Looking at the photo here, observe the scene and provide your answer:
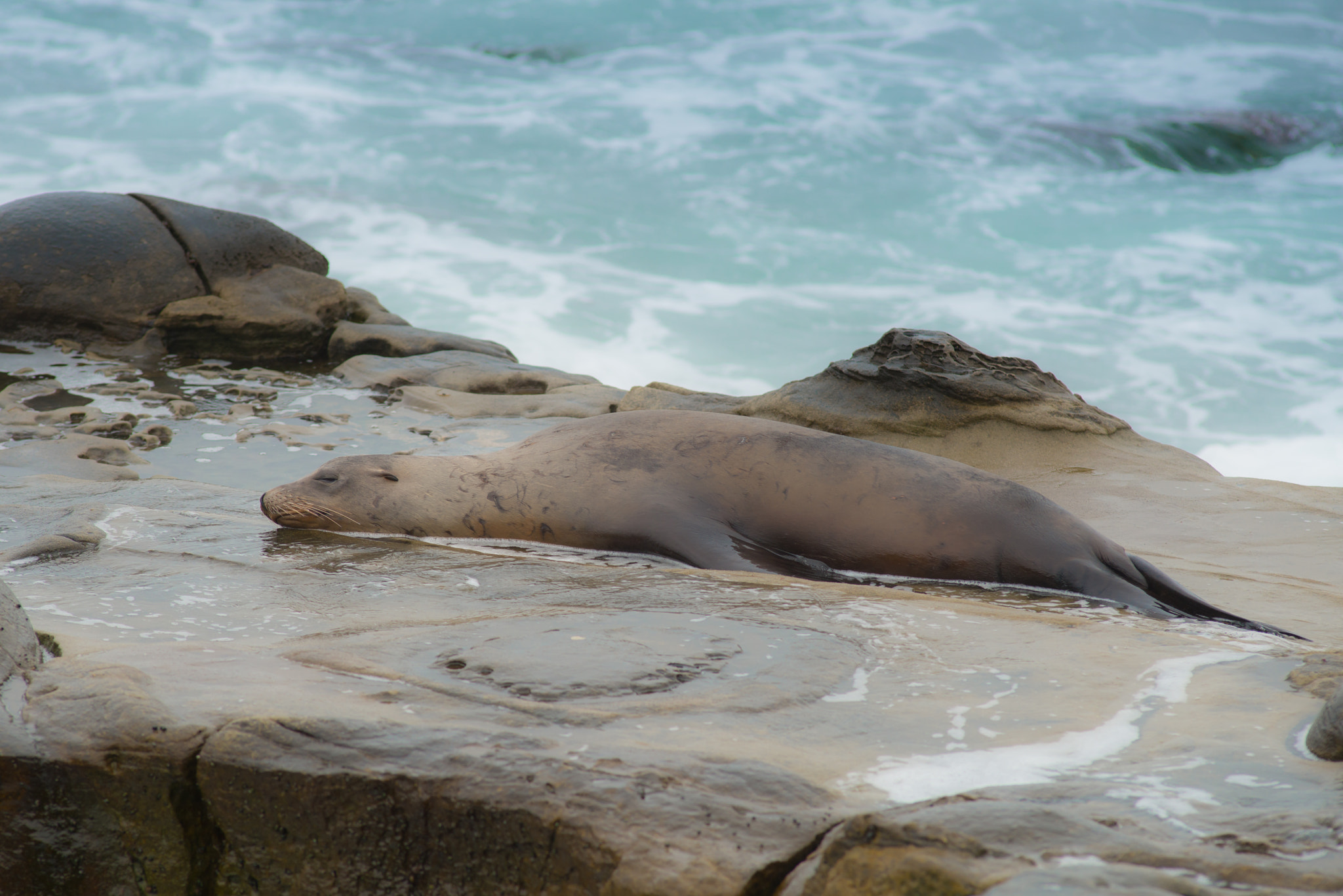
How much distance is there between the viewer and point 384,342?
824cm

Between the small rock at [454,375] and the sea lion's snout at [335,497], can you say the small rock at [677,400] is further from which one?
the sea lion's snout at [335,497]

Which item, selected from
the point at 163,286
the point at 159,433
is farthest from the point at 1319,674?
the point at 163,286

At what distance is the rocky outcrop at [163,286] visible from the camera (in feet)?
25.1

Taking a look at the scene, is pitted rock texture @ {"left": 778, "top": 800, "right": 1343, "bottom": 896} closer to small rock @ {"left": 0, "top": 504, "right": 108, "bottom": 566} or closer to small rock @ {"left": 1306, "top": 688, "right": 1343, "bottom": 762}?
small rock @ {"left": 1306, "top": 688, "right": 1343, "bottom": 762}

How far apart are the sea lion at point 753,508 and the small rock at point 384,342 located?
420 centimetres

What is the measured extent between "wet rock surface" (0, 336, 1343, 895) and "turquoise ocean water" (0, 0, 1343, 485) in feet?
36.6

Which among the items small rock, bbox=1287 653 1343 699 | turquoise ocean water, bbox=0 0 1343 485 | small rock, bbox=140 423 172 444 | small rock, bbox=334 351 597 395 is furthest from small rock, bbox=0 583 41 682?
turquoise ocean water, bbox=0 0 1343 485

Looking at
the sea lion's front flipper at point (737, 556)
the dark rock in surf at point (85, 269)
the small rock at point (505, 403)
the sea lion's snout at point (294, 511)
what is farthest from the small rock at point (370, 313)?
the sea lion's front flipper at point (737, 556)

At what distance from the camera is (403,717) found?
1.71 metres

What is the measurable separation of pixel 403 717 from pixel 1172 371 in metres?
13.9

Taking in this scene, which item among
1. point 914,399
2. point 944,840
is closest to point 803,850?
point 944,840

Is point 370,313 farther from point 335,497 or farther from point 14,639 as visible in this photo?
point 14,639

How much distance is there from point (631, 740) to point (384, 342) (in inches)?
279

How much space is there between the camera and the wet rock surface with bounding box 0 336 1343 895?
4.43 feet
